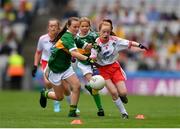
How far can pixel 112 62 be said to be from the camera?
17125mm

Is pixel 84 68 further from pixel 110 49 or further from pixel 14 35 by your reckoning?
pixel 14 35

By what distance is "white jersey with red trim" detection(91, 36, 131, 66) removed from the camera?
1691cm

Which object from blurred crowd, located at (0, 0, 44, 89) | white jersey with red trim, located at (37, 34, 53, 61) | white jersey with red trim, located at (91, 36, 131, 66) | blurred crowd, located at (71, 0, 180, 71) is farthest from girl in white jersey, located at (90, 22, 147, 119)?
blurred crowd, located at (0, 0, 44, 89)

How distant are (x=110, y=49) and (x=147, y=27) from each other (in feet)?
58.9

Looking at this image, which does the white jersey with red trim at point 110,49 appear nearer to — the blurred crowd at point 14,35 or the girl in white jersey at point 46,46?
the girl in white jersey at point 46,46

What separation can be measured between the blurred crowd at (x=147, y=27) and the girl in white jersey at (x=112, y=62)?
14.9 m

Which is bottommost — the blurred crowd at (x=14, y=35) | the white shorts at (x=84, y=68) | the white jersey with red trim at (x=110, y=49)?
the blurred crowd at (x=14, y=35)

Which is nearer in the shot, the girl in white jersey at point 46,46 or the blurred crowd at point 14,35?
the girl in white jersey at point 46,46

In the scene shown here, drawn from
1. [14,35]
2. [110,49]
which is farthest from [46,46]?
[14,35]

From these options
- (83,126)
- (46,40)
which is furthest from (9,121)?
(46,40)

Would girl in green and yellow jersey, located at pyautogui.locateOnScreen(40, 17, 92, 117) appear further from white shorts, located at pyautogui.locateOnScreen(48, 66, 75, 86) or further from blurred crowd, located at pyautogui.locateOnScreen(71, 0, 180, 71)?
blurred crowd, located at pyautogui.locateOnScreen(71, 0, 180, 71)

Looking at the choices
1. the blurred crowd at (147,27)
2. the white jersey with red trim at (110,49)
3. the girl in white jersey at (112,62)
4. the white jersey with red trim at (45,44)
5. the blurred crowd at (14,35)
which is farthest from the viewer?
the blurred crowd at (14,35)

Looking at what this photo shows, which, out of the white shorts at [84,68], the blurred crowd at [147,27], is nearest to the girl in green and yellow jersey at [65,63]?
the white shorts at [84,68]

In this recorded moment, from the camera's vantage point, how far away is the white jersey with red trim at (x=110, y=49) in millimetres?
16906
